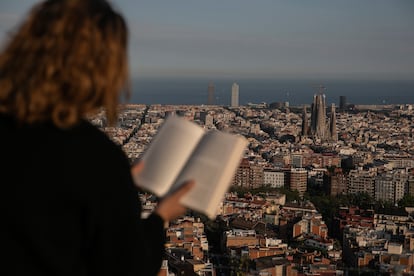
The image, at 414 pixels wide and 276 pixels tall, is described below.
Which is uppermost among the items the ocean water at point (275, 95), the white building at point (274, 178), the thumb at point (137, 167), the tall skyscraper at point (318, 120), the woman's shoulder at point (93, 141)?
the ocean water at point (275, 95)

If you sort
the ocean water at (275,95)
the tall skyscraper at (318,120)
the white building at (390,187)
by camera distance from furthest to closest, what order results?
1. the ocean water at (275,95)
2. the tall skyscraper at (318,120)
3. the white building at (390,187)

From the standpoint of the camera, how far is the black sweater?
0.69 m

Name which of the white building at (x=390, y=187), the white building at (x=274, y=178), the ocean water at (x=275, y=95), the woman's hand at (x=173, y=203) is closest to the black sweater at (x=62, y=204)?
the woman's hand at (x=173, y=203)

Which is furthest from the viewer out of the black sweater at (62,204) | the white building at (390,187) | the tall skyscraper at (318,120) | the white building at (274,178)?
the tall skyscraper at (318,120)

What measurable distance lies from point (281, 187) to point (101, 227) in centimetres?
1605

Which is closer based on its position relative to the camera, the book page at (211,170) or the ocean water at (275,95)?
the book page at (211,170)

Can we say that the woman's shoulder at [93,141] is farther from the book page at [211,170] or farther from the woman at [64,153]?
the book page at [211,170]

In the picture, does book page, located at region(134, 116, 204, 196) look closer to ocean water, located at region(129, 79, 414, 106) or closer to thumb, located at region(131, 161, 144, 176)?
thumb, located at region(131, 161, 144, 176)

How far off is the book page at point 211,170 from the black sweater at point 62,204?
0.51 ft

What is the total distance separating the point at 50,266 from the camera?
69 centimetres

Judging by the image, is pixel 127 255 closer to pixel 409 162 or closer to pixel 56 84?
pixel 56 84

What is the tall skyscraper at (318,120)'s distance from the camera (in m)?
26.5

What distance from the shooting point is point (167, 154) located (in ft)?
3.02

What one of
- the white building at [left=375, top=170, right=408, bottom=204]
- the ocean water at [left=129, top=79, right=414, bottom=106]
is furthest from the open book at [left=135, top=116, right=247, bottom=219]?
the ocean water at [left=129, top=79, right=414, bottom=106]
